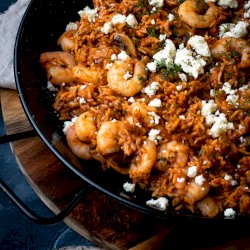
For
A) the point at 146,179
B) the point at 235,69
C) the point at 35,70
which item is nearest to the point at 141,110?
the point at 146,179

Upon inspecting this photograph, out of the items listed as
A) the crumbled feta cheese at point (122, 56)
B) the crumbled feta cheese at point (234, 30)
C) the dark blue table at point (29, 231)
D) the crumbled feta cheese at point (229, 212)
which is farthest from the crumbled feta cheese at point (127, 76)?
the dark blue table at point (29, 231)

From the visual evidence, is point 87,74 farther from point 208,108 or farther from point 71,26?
point 208,108

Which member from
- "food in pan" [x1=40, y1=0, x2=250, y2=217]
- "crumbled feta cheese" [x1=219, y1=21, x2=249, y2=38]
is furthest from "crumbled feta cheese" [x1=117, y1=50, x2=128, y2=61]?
"crumbled feta cheese" [x1=219, y1=21, x2=249, y2=38]

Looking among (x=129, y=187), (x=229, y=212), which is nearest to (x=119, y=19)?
(x=129, y=187)

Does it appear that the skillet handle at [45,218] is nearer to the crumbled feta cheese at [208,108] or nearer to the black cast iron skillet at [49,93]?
the black cast iron skillet at [49,93]

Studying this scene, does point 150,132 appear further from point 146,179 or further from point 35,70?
point 35,70

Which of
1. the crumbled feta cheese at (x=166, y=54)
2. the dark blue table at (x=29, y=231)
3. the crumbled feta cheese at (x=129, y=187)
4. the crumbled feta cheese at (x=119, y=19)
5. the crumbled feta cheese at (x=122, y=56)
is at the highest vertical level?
the crumbled feta cheese at (x=119, y=19)

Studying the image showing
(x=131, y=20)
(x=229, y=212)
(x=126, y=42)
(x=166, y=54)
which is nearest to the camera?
(x=229, y=212)

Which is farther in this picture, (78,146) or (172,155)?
(78,146)
